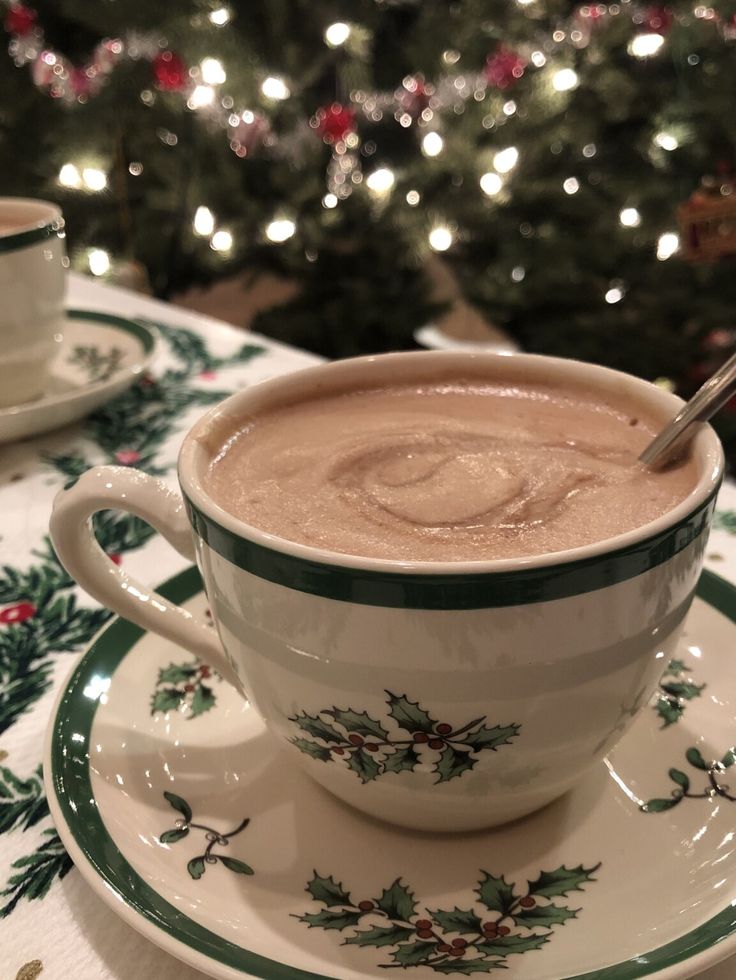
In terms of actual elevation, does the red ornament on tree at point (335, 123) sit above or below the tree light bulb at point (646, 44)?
below

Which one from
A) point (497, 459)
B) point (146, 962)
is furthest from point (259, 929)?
point (497, 459)

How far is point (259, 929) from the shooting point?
17.4 inches

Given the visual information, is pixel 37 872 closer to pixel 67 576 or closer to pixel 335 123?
pixel 67 576

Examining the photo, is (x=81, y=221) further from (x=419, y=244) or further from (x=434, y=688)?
(x=434, y=688)

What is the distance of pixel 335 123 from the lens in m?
2.00

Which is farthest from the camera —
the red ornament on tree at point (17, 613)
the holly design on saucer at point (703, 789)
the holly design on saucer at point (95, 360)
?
the holly design on saucer at point (95, 360)

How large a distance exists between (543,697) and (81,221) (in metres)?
2.14

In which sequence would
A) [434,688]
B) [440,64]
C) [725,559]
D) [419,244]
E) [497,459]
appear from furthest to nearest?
1. [419,244]
2. [440,64]
3. [725,559]
4. [497,459]
5. [434,688]

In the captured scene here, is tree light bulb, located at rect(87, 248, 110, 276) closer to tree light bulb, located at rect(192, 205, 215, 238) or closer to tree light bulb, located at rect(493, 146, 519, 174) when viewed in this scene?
tree light bulb, located at rect(192, 205, 215, 238)

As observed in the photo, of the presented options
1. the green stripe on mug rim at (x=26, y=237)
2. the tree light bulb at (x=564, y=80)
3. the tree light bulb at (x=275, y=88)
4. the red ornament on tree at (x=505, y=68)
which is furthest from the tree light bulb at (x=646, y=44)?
the green stripe on mug rim at (x=26, y=237)

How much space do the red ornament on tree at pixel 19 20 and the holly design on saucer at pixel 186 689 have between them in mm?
1843

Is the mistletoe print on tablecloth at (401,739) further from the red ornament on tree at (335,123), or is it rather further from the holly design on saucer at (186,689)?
the red ornament on tree at (335,123)

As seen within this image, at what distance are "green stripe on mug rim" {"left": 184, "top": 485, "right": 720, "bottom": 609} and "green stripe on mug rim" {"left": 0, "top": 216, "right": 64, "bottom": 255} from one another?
0.63 m

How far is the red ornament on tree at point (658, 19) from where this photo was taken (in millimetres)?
1780
